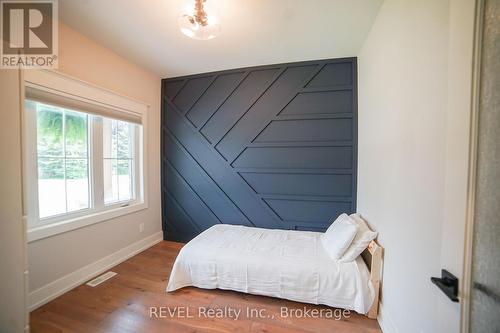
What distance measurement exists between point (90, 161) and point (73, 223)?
0.68 m

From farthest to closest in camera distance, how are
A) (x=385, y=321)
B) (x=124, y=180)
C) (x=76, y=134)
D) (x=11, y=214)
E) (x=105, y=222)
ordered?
(x=124, y=180) → (x=105, y=222) → (x=76, y=134) → (x=385, y=321) → (x=11, y=214)

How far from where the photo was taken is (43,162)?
6.11 ft

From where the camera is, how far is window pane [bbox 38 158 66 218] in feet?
6.05

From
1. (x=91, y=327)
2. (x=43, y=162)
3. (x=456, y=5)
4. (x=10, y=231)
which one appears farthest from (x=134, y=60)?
(x=456, y=5)

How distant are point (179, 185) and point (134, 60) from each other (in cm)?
182

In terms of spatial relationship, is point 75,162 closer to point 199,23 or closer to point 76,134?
point 76,134

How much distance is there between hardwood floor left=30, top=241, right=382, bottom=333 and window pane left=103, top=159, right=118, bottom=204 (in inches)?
38.0

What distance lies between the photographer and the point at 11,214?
1.06 meters

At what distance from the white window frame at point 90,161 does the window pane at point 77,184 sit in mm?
49

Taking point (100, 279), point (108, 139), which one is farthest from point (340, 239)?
point (108, 139)

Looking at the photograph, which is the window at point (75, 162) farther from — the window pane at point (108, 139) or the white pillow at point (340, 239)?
the white pillow at point (340, 239)

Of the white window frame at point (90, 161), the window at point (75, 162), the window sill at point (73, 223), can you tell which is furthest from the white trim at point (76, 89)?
the window sill at point (73, 223)

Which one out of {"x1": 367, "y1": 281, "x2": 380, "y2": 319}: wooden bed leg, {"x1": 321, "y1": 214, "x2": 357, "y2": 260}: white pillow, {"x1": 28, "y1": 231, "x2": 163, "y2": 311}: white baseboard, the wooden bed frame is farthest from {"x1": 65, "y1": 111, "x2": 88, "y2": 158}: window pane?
{"x1": 367, "y1": 281, "x2": 380, "y2": 319}: wooden bed leg

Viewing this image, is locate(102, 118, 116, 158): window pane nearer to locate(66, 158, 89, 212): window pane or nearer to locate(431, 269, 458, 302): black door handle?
locate(66, 158, 89, 212): window pane
